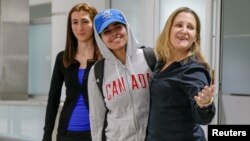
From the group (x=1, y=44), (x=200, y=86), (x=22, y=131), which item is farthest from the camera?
(x=1, y=44)

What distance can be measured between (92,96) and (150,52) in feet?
1.23

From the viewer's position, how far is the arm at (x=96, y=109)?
1772mm

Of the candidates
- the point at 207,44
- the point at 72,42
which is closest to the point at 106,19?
the point at 72,42

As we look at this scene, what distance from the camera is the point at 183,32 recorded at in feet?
5.03

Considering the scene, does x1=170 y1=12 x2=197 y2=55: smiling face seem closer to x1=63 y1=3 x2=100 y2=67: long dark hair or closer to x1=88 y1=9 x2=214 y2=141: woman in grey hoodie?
x1=88 y1=9 x2=214 y2=141: woman in grey hoodie

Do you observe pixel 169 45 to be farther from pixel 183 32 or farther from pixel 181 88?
pixel 181 88

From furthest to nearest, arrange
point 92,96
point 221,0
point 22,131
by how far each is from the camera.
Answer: point 22,131, point 221,0, point 92,96

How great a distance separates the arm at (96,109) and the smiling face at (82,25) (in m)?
0.29

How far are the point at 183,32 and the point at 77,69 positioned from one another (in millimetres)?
741

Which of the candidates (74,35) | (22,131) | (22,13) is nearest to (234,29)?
(74,35)

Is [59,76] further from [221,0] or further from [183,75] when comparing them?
[221,0]

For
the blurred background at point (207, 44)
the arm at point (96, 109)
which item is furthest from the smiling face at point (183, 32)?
the blurred background at point (207, 44)

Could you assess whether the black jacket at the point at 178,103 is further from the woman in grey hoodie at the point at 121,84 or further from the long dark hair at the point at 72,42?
the long dark hair at the point at 72,42

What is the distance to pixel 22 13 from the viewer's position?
5754 mm
